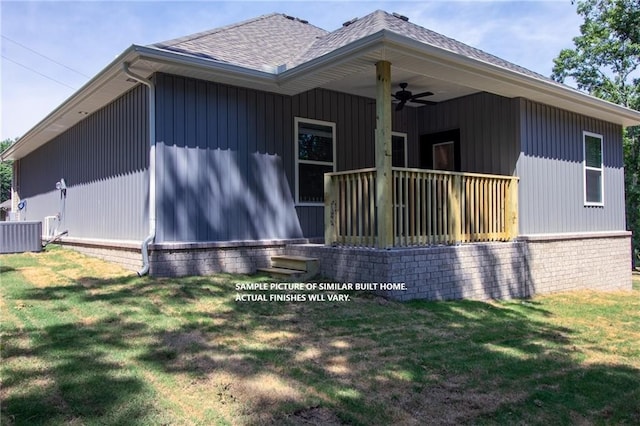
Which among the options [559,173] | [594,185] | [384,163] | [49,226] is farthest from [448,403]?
[49,226]

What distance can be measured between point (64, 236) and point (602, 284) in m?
11.7

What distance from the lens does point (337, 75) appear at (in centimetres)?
695

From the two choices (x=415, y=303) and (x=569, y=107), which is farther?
(x=569, y=107)

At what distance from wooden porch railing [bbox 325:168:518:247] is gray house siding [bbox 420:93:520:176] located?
83 cm

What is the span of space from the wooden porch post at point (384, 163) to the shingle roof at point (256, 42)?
6.44ft

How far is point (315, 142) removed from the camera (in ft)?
27.9

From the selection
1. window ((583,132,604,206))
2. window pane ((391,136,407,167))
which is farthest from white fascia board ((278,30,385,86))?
window ((583,132,604,206))

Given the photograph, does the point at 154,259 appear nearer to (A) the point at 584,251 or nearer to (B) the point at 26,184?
(A) the point at 584,251

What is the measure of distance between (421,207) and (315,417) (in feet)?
15.5

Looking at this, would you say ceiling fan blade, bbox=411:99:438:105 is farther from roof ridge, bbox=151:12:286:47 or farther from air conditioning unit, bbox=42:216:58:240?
air conditioning unit, bbox=42:216:58:240

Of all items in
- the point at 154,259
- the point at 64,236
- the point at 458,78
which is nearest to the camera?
the point at 154,259

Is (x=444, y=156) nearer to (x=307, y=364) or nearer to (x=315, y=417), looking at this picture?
(x=307, y=364)

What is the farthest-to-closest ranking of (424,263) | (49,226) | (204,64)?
(49,226) → (204,64) → (424,263)

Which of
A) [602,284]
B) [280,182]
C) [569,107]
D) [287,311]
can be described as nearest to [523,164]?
[569,107]
